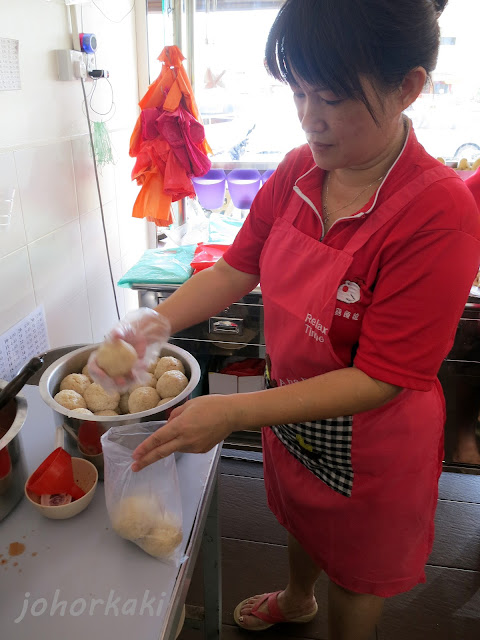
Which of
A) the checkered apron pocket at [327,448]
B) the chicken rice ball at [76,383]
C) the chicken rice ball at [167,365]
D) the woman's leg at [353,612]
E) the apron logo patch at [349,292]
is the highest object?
the apron logo patch at [349,292]

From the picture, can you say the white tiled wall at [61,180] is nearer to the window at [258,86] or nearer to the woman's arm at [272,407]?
the window at [258,86]

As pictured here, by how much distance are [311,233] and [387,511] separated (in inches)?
21.0

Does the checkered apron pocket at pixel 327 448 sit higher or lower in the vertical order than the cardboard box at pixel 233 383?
higher

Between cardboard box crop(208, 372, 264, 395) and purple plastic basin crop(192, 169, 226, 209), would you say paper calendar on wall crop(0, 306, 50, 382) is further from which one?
purple plastic basin crop(192, 169, 226, 209)

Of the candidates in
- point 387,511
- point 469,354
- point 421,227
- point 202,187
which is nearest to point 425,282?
point 421,227

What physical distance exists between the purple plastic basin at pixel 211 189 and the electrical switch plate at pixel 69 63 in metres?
0.66

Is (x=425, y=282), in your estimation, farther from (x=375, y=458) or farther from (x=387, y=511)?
(x=387, y=511)

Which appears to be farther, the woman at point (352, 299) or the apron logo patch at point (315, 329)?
the apron logo patch at point (315, 329)

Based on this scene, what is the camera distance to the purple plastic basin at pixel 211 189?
194cm

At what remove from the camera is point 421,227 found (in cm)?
69

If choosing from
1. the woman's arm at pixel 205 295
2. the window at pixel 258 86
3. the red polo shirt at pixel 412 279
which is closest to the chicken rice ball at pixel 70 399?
the woman's arm at pixel 205 295

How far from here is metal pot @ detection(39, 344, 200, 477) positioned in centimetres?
79

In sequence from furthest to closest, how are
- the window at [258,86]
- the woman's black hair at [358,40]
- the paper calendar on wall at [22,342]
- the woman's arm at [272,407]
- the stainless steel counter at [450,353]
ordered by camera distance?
the window at [258,86] < the stainless steel counter at [450,353] < the paper calendar on wall at [22,342] < the woman's arm at [272,407] < the woman's black hair at [358,40]

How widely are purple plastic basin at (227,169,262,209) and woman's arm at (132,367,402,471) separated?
4.32 ft
